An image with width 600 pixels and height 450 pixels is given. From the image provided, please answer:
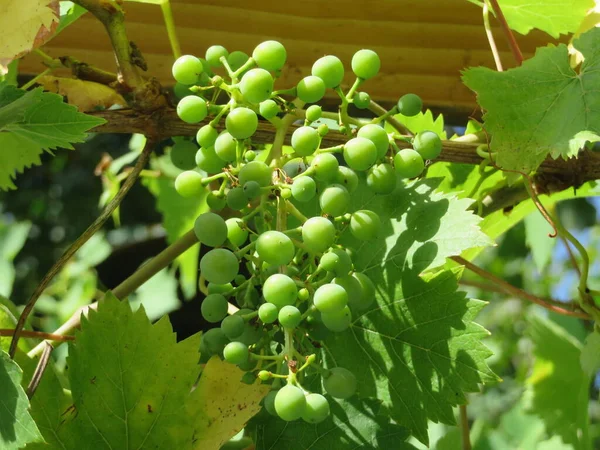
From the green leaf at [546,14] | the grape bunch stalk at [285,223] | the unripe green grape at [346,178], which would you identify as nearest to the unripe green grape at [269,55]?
the grape bunch stalk at [285,223]

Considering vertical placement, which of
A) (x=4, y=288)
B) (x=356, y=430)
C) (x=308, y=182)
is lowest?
(x=4, y=288)

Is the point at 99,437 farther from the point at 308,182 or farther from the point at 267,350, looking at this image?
the point at 308,182

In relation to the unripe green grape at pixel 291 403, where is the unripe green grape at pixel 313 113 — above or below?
above

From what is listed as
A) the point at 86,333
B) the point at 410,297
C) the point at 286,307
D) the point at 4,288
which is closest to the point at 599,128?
the point at 410,297

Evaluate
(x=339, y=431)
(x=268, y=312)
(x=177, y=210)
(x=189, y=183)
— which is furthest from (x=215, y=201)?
(x=177, y=210)

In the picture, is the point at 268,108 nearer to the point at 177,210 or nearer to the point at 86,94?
the point at 86,94

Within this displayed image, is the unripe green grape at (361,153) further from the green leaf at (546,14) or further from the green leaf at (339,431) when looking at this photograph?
the green leaf at (546,14)
